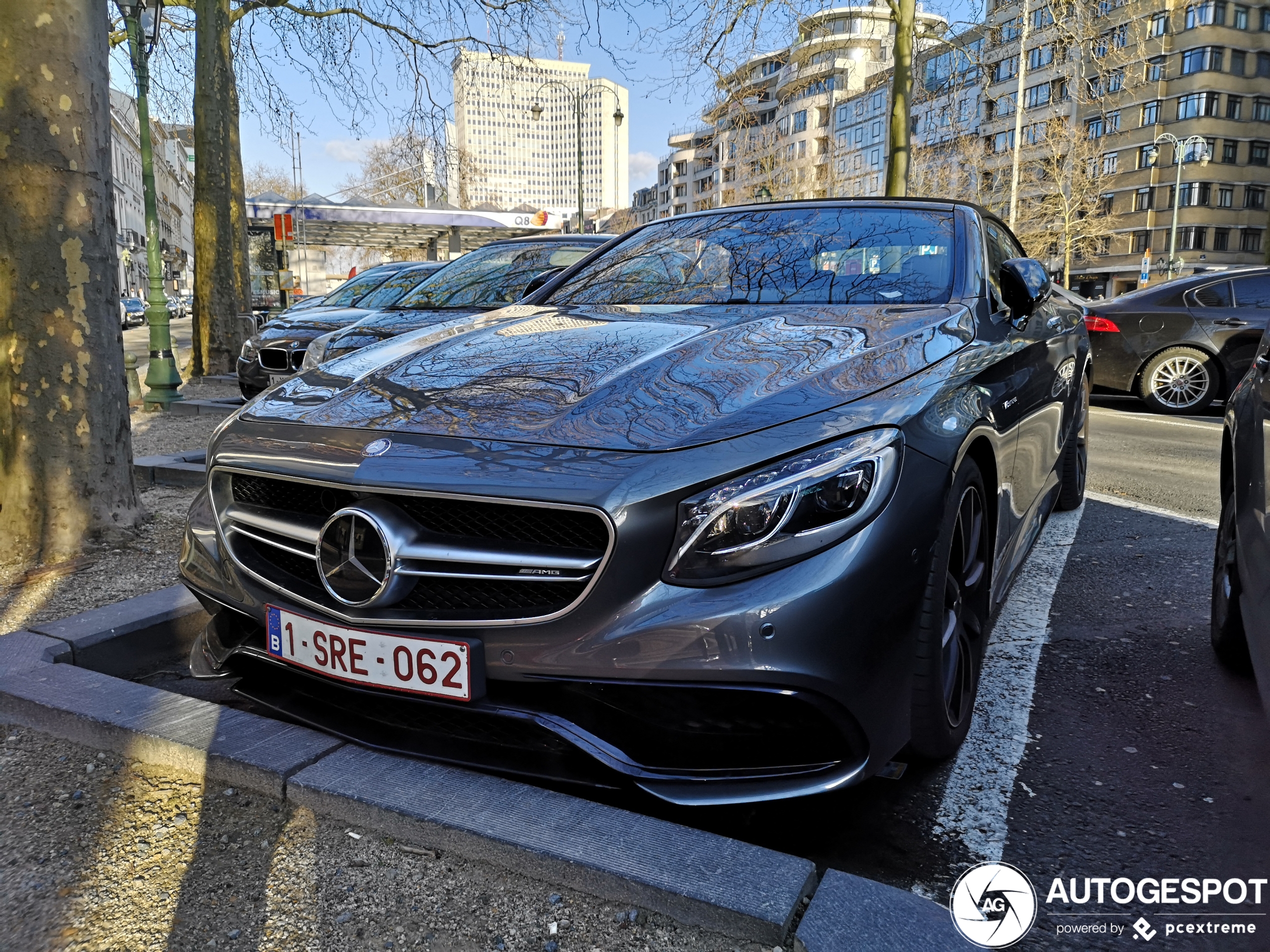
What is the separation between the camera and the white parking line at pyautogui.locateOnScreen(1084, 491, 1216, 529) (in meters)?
5.18

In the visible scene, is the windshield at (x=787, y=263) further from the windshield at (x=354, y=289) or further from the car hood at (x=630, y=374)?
the windshield at (x=354, y=289)

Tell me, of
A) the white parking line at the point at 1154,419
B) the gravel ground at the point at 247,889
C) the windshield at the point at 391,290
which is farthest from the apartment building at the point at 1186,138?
the gravel ground at the point at 247,889

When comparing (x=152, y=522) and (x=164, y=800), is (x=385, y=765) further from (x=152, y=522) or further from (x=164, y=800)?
(x=152, y=522)

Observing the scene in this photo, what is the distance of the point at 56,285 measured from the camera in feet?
13.6

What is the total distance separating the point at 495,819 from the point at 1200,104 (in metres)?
65.5

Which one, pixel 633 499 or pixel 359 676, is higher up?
pixel 633 499

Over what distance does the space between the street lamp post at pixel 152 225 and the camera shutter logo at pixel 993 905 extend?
1042 cm

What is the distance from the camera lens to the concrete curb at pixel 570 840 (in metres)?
1.77

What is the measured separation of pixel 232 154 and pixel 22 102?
11.8 meters

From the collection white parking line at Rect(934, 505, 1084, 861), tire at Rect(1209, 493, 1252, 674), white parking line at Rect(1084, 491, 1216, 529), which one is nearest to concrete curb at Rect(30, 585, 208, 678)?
white parking line at Rect(934, 505, 1084, 861)

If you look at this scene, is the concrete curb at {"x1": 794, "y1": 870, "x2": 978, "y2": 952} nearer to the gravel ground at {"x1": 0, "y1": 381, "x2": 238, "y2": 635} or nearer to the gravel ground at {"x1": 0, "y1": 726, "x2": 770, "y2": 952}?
the gravel ground at {"x1": 0, "y1": 726, "x2": 770, "y2": 952}

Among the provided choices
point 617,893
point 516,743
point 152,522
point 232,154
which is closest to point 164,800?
point 516,743

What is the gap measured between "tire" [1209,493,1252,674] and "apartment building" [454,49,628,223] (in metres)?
14.2

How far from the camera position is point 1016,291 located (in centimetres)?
320
